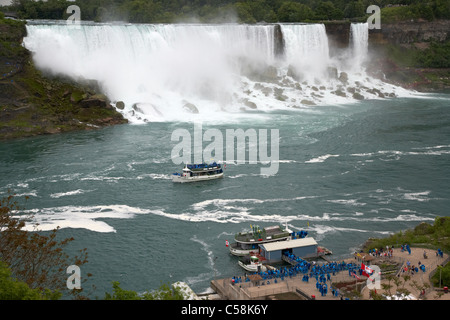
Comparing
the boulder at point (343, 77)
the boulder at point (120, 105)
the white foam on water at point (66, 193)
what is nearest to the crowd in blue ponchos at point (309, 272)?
the white foam on water at point (66, 193)

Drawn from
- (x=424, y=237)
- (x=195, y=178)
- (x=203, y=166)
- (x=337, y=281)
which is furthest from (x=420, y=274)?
(x=203, y=166)

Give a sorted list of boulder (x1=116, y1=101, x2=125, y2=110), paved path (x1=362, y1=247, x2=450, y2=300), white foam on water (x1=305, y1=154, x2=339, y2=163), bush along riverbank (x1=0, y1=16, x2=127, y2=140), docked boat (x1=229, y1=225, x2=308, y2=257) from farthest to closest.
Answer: boulder (x1=116, y1=101, x2=125, y2=110) → bush along riverbank (x1=0, y1=16, x2=127, y2=140) → white foam on water (x1=305, y1=154, x2=339, y2=163) → docked boat (x1=229, y1=225, x2=308, y2=257) → paved path (x1=362, y1=247, x2=450, y2=300)

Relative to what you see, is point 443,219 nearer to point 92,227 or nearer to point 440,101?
point 92,227

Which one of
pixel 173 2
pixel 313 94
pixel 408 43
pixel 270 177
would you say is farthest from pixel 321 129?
pixel 173 2

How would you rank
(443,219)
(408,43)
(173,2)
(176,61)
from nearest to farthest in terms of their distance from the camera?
(443,219)
(176,61)
(408,43)
(173,2)

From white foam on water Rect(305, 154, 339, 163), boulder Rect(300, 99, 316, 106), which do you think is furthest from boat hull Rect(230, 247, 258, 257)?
boulder Rect(300, 99, 316, 106)

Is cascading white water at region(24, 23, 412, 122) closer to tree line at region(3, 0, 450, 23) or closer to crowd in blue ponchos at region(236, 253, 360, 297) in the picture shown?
tree line at region(3, 0, 450, 23)

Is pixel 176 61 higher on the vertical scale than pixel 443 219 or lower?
higher
